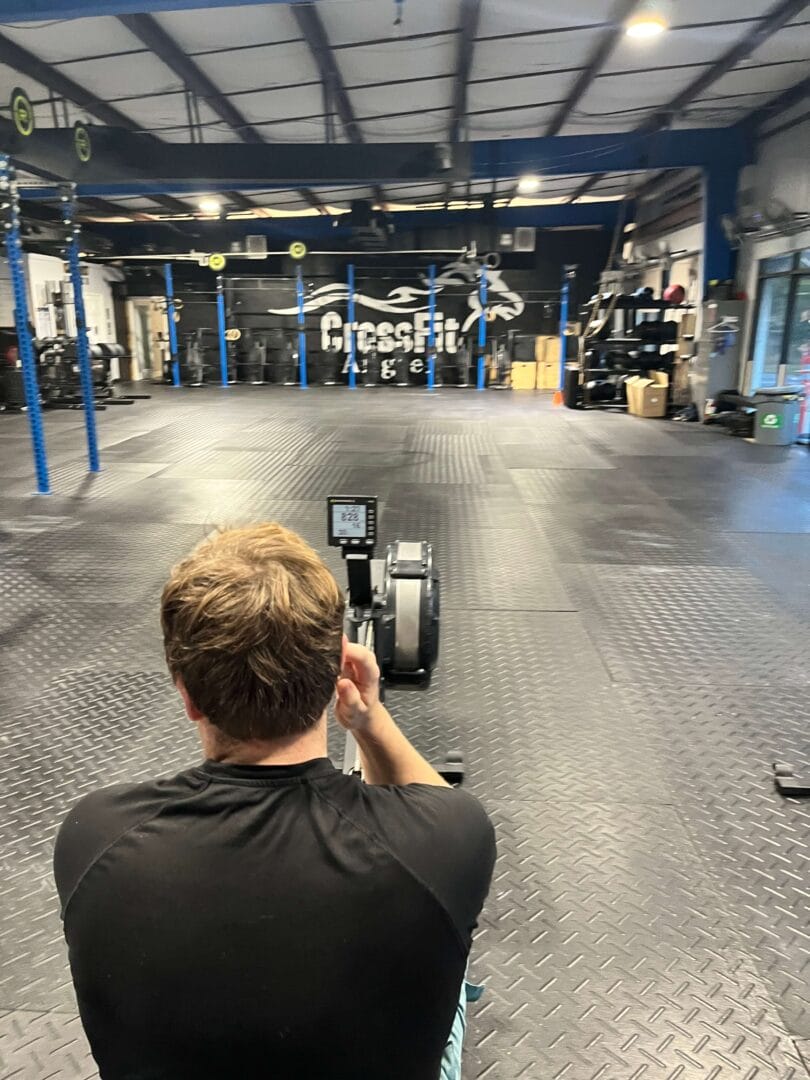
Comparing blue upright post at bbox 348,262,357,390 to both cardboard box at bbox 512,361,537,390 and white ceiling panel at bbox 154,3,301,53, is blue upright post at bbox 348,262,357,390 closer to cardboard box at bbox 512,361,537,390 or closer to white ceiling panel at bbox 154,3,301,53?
cardboard box at bbox 512,361,537,390

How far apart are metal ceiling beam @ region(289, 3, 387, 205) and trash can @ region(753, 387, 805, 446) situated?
18.4ft

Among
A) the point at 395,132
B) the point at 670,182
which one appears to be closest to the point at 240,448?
the point at 395,132

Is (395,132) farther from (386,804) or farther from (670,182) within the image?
(386,804)

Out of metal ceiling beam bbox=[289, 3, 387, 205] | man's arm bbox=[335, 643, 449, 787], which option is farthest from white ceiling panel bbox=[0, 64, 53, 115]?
man's arm bbox=[335, 643, 449, 787]

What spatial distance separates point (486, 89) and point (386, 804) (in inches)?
347

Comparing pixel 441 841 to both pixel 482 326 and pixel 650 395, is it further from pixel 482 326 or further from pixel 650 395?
pixel 482 326

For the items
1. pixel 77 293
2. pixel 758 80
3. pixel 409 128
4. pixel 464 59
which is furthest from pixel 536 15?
pixel 77 293

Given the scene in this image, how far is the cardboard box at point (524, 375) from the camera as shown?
52.9 ft

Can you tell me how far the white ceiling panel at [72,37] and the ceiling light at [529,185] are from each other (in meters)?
7.16

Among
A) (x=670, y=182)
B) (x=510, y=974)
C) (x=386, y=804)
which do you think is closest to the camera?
(x=386, y=804)

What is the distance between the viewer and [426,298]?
55.8ft

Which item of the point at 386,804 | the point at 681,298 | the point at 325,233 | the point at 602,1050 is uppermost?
the point at 325,233

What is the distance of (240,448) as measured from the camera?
8469 millimetres

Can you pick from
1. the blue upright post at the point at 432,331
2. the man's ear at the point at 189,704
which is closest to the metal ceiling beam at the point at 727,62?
the blue upright post at the point at 432,331
